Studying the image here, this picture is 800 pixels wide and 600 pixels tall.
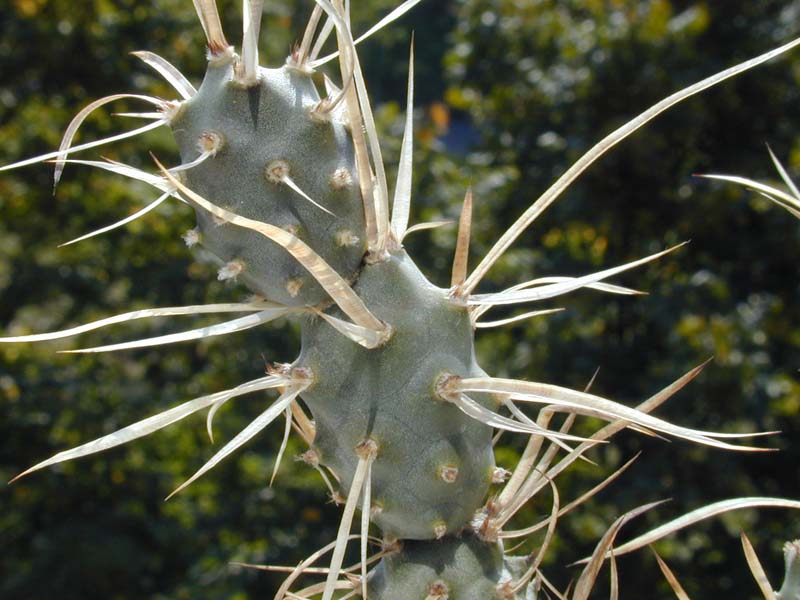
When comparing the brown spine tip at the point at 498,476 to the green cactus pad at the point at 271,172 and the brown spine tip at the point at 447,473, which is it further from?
the green cactus pad at the point at 271,172

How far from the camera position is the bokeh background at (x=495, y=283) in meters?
3.36

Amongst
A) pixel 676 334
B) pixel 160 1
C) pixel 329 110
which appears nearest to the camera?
pixel 329 110

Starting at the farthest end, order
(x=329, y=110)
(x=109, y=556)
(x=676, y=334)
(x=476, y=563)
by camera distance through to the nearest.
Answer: (x=109, y=556), (x=676, y=334), (x=476, y=563), (x=329, y=110)

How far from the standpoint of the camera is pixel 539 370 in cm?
352

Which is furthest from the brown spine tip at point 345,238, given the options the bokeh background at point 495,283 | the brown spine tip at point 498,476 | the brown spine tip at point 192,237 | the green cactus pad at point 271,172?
the bokeh background at point 495,283

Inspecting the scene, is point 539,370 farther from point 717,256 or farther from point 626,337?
point 717,256

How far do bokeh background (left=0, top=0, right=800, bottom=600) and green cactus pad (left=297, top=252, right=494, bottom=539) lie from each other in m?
2.25

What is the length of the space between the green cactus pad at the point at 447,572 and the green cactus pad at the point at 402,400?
0.19ft

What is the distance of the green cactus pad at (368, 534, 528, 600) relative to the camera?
3.17 ft

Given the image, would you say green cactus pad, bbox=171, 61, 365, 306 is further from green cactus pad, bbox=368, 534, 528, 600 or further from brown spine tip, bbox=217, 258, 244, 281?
green cactus pad, bbox=368, 534, 528, 600

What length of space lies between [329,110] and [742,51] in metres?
3.13

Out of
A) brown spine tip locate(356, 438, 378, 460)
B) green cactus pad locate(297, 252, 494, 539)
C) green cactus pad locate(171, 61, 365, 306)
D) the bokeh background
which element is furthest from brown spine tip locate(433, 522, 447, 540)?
the bokeh background

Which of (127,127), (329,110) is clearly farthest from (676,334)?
(329,110)

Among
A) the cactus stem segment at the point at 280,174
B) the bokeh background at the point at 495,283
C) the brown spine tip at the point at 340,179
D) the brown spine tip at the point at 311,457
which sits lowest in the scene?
the bokeh background at the point at 495,283
